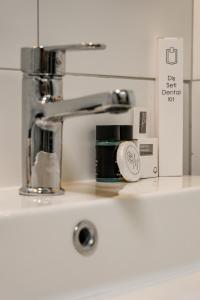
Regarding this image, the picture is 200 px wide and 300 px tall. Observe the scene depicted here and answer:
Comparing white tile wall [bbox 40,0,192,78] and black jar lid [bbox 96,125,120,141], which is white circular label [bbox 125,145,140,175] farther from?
white tile wall [bbox 40,0,192,78]

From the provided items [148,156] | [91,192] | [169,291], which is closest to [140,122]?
[148,156]

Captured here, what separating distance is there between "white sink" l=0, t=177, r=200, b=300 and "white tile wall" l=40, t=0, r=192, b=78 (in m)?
0.20

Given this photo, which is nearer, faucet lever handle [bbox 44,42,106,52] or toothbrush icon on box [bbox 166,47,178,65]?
faucet lever handle [bbox 44,42,106,52]

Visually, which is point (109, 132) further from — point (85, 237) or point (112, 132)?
point (85, 237)

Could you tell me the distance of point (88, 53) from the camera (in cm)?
79

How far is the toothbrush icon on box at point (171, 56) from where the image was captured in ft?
2.76

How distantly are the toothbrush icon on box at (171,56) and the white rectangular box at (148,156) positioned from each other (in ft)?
0.39

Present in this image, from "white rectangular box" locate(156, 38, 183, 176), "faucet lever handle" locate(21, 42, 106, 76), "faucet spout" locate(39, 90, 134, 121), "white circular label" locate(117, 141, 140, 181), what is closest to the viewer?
"faucet spout" locate(39, 90, 134, 121)

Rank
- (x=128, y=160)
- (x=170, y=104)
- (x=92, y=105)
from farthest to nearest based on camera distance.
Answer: (x=170, y=104) < (x=128, y=160) < (x=92, y=105)

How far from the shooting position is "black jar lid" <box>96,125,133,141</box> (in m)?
0.74

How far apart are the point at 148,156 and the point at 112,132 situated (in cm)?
10

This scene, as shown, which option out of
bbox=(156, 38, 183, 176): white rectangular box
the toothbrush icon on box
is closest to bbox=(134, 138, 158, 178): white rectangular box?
bbox=(156, 38, 183, 176): white rectangular box

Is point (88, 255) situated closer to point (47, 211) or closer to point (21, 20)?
point (47, 211)

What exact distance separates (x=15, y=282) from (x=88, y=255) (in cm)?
9
